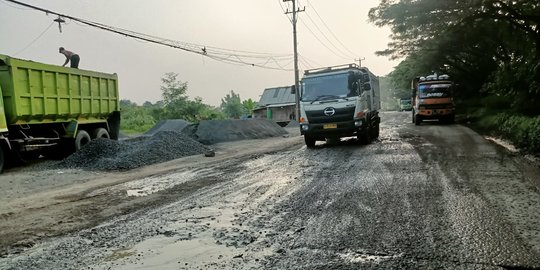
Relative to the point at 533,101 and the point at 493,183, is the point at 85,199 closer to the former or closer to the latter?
the point at 493,183

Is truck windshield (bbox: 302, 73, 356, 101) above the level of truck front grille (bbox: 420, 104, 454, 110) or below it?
above

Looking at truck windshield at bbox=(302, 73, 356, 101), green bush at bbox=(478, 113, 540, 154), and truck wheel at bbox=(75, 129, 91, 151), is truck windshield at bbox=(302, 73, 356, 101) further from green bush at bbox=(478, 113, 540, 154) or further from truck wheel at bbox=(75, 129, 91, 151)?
truck wheel at bbox=(75, 129, 91, 151)

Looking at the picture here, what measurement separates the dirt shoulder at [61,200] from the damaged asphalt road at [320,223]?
0.14m

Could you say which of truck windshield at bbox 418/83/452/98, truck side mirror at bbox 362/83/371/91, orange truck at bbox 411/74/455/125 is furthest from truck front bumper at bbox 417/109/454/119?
truck side mirror at bbox 362/83/371/91

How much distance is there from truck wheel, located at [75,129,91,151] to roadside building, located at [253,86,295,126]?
3021cm

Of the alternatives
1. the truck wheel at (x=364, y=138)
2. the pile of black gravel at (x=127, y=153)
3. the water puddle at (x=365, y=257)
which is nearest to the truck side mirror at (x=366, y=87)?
the truck wheel at (x=364, y=138)

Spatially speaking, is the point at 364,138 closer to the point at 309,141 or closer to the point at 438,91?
the point at 309,141

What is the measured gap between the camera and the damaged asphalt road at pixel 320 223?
145 inches

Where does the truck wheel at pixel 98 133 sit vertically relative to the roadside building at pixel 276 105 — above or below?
below

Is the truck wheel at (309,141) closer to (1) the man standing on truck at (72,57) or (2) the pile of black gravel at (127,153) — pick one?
(2) the pile of black gravel at (127,153)

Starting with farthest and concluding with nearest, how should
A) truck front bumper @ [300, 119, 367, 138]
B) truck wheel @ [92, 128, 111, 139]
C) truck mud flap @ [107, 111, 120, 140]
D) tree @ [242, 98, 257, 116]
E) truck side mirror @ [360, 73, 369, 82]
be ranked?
tree @ [242, 98, 257, 116] → truck mud flap @ [107, 111, 120, 140] → truck wheel @ [92, 128, 111, 139] → truck side mirror @ [360, 73, 369, 82] → truck front bumper @ [300, 119, 367, 138]

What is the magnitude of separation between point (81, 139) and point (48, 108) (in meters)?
2.07

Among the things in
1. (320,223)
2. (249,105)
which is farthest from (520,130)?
(249,105)

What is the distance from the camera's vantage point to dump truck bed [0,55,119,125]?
10.8m
